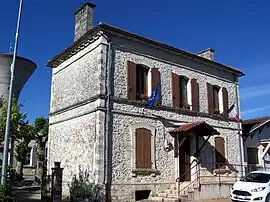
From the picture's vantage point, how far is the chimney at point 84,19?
16.4 meters

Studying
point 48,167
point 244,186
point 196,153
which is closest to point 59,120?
point 48,167

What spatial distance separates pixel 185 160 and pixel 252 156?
735 centimetres

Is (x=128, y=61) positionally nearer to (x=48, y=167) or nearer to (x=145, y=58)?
(x=145, y=58)

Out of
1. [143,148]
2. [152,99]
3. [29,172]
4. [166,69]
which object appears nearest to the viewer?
[143,148]

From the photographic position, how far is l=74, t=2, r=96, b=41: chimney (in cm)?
1639

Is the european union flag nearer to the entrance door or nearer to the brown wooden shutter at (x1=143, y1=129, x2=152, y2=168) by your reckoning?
the brown wooden shutter at (x1=143, y1=129, x2=152, y2=168)

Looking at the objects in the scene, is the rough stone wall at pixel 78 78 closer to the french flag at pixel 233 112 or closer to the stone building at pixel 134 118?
the stone building at pixel 134 118

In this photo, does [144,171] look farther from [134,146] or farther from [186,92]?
[186,92]

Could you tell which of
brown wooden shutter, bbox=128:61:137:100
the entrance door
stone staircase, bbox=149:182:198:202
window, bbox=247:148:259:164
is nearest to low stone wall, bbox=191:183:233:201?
stone staircase, bbox=149:182:198:202

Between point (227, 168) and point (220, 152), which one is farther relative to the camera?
point (227, 168)

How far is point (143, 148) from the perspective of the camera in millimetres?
14867

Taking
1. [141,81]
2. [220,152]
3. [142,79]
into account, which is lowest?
[220,152]

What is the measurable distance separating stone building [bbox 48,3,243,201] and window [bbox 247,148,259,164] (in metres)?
2.77

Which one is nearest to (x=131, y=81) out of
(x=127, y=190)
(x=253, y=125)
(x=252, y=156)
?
(x=127, y=190)
